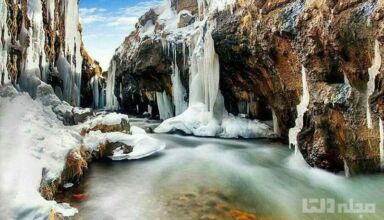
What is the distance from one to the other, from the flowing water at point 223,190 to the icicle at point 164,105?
12.4 metres

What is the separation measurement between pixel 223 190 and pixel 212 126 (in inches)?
359

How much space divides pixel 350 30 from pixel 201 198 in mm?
5113

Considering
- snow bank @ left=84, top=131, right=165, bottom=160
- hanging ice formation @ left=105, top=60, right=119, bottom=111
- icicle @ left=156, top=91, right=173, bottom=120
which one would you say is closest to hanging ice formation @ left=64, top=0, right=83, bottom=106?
snow bank @ left=84, top=131, right=165, bottom=160

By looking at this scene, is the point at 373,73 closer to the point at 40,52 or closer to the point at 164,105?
the point at 40,52

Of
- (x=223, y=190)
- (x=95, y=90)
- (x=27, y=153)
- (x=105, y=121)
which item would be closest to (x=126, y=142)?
(x=105, y=121)

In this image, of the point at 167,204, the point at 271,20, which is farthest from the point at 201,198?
the point at 271,20

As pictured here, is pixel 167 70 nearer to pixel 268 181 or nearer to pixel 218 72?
pixel 218 72

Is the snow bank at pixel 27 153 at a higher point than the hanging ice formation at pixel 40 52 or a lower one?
lower

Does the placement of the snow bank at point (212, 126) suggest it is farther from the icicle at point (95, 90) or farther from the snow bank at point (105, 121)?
the icicle at point (95, 90)

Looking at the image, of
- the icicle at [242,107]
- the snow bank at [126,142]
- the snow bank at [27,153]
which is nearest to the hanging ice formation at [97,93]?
the icicle at [242,107]

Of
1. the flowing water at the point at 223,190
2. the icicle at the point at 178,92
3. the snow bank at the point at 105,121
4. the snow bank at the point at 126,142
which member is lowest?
the flowing water at the point at 223,190

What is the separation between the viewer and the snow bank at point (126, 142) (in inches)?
416

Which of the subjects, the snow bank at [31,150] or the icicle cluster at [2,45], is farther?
the icicle cluster at [2,45]

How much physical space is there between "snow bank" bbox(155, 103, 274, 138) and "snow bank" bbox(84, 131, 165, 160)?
14.9ft
